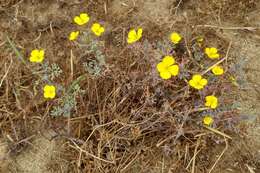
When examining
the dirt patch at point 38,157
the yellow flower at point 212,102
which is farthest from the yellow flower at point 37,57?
the yellow flower at point 212,102

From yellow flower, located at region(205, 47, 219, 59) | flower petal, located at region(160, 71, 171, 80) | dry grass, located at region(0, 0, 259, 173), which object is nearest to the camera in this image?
flower petal, located at region(160, 71, 171, 80)

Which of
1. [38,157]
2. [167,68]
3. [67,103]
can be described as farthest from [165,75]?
[38,157]

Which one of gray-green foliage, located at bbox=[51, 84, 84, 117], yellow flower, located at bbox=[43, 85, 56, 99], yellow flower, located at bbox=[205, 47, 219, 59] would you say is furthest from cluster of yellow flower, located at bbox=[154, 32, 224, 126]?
yellow flower, located at bbox=[43, 85, 56, 99]

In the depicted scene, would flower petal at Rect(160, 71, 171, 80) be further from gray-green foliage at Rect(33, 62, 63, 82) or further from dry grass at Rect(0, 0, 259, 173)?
gray-green foliage at Rect(33, 62, 63, 82)

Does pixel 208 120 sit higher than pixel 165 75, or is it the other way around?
pixel 165 75

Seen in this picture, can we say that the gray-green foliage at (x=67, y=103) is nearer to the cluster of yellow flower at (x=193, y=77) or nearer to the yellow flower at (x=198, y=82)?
the cluster of yellow flower at (x=193, y=77)

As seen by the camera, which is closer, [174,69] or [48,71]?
[174,69]

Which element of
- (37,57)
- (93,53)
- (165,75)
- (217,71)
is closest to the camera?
(165,75)

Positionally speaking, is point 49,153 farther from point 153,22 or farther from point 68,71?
point 153,22

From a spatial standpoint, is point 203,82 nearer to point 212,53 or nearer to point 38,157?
point 212,53
